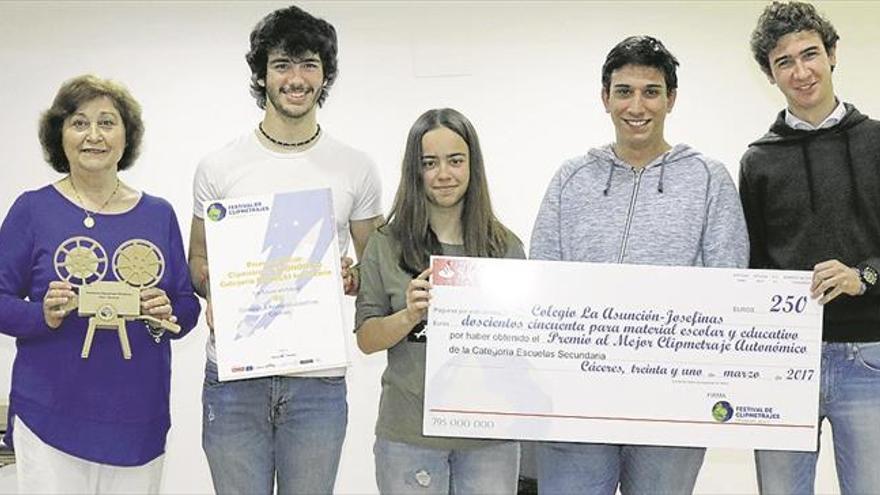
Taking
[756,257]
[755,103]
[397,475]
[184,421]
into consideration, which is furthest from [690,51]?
[184,421]

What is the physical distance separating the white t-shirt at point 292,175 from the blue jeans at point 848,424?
1.23 meters

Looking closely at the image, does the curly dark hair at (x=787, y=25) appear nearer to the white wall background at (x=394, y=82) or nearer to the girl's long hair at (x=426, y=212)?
the girl's long hair at (x=426, y=212)

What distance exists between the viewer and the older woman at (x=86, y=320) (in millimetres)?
2283

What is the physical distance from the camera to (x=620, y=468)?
240 centimetres

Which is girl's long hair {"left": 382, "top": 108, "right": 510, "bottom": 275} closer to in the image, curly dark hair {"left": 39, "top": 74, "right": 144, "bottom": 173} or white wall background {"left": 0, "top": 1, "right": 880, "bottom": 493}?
curly dark hair {"left": 39, "top": 74, "right": 144, "bottom": 173}

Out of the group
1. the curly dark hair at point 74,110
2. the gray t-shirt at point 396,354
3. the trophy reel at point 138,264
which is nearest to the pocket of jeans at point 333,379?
the gray t-shirt at point 396,354

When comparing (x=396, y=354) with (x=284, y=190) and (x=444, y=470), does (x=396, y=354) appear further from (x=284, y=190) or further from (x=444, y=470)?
(x=284, y=190)

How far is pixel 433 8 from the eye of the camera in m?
3.98

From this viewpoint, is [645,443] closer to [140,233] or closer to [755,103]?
[140,233]

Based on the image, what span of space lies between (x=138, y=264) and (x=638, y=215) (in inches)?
50.7

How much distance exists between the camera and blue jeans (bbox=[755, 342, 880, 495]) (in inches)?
91.5

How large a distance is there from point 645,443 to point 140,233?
1413 millimetres

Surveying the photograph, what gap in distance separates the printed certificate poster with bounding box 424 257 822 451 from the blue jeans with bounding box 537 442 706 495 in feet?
0.21

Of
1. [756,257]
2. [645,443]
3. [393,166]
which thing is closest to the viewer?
[645,443]
